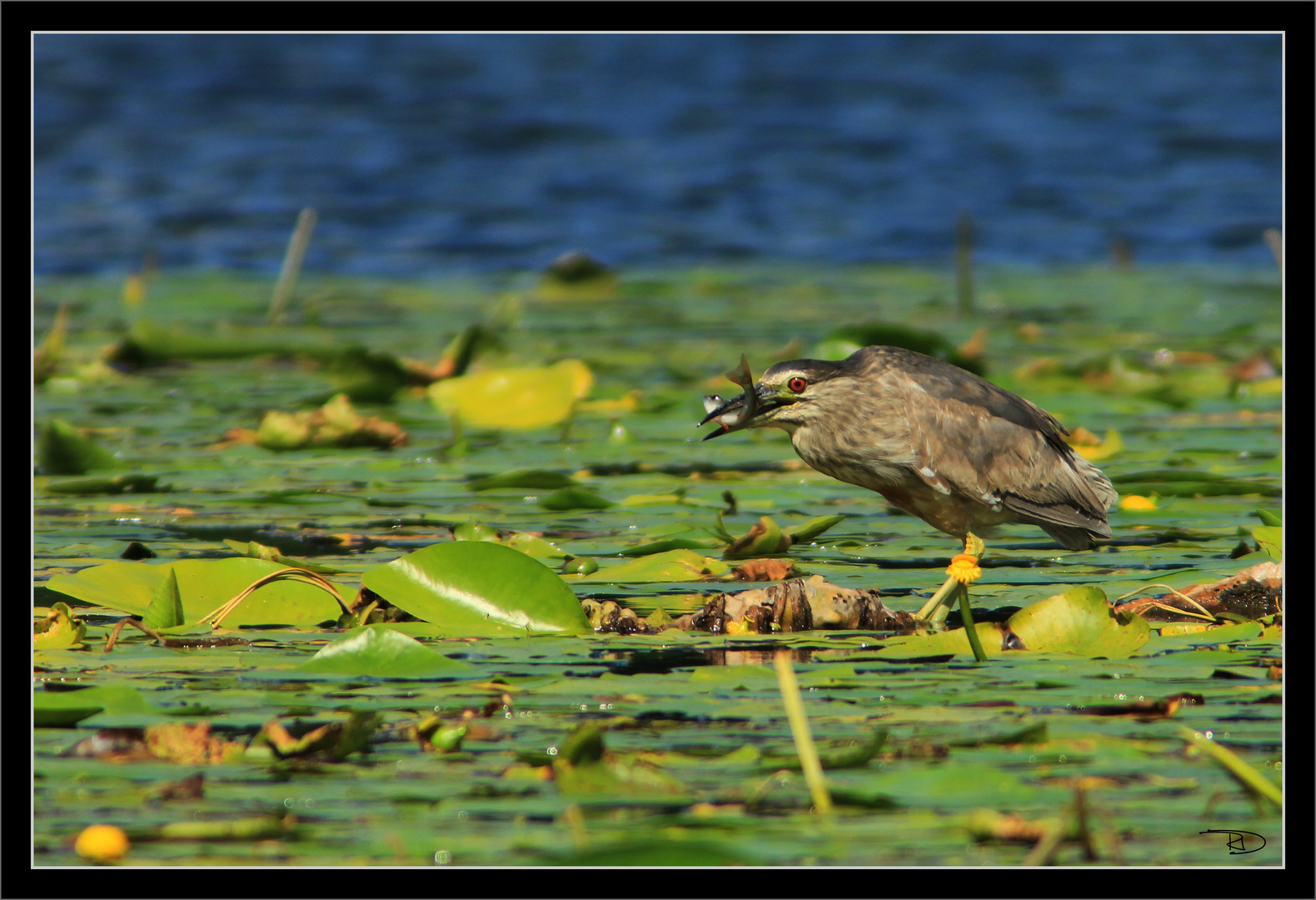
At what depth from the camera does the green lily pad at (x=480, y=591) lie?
164 inches

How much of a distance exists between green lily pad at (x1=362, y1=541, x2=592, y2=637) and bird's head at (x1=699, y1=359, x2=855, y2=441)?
0.85 m

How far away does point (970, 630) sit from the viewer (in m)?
3.80

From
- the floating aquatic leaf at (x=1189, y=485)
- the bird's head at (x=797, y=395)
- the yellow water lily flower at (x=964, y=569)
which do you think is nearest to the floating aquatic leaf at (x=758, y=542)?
the bird's head at (x=797, y=395)

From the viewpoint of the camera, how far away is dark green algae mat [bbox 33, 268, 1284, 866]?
2.87 meters

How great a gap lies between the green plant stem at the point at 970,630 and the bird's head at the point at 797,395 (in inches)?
37.5

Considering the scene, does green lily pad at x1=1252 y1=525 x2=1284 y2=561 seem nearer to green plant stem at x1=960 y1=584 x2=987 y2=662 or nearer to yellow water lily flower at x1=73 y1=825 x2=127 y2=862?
green plant stem at x1=960 y1=584 x2=987 y2=662

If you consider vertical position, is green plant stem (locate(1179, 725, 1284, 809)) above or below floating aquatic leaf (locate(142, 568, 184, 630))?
below

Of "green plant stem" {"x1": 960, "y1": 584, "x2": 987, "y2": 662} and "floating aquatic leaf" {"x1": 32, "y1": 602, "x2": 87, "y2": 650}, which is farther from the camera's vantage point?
"floating aquatic leaf" {"x1": 32, "y1": 602, "x2": 87, "y2": 650}

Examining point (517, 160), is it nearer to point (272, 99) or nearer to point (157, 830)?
point (272, 99)

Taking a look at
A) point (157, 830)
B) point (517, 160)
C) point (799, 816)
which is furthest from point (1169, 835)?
point (517, 160)

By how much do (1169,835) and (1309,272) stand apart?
6.69 feet

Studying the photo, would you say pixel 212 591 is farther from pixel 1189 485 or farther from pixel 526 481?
pixel 1189 485

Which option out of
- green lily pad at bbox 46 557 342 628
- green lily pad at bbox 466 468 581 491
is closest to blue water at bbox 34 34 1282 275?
green lily pad at bbox 466 468 581 491
